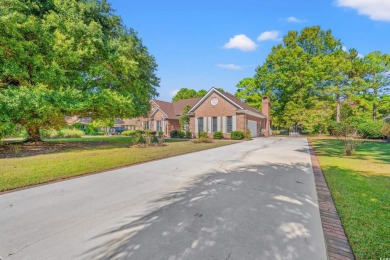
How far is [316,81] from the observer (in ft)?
120

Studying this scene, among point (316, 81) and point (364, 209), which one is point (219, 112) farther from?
point (316, 81)

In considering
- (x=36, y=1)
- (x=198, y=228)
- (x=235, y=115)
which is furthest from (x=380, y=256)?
(x=235, y=115)

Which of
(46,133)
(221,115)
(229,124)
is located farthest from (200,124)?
(46,133)

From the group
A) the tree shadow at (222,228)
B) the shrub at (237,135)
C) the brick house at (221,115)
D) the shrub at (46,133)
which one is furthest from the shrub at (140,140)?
the brick house at (221,115)

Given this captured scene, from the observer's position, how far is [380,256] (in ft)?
8.28

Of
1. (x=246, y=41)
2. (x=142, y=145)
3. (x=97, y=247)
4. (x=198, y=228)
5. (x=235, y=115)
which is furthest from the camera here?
(x=246, y=41)

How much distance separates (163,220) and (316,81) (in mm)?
42509

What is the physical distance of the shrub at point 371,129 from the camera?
82.4ft

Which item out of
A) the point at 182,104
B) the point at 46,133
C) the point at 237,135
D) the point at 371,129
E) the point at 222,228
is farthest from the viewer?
the point at 182,104

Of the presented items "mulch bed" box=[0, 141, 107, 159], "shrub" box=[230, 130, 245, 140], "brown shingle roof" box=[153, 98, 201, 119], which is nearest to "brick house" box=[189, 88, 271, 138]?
"shrub" box=[230, 130, 245, 140]

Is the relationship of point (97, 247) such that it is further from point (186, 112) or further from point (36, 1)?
point (186, 112)

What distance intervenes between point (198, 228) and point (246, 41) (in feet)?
100

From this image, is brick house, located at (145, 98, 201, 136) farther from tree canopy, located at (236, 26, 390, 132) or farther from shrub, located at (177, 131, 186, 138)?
tree canopy, located at (236, 26, 390, 132)

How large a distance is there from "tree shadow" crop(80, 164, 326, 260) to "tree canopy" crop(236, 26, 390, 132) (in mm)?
32264
